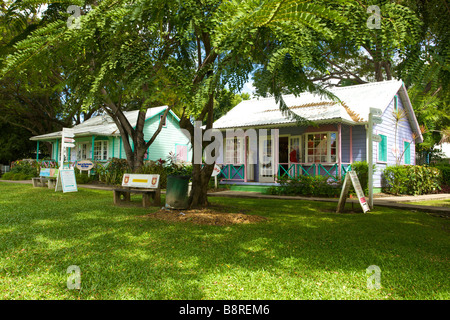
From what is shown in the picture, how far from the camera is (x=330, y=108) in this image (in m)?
13.6

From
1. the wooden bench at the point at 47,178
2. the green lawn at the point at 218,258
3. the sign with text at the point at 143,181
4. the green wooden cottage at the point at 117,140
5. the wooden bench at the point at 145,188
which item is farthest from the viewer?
the green wooden cottage at the point at 117,140

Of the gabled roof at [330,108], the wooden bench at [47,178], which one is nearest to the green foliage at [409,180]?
the gabled roof at [330,108]

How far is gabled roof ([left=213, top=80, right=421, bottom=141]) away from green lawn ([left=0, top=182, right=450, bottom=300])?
662 centimetres

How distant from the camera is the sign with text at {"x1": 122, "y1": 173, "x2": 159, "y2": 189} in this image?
943 centimetres

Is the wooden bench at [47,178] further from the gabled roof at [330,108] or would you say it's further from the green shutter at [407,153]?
the green shutter at [407,153]

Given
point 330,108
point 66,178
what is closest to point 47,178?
point 66,178

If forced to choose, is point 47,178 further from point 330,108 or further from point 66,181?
point 330,108

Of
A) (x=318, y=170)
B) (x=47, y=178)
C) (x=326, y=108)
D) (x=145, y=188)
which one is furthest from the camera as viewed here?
(x=47, y=178)

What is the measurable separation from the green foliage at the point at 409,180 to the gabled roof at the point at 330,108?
114 inches

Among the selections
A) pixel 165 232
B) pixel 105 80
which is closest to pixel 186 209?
pixel 165 232

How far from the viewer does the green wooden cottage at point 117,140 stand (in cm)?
2158

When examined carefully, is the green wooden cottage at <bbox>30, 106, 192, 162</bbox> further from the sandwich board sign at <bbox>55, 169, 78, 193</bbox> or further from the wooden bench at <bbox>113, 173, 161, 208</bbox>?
the wooden bench at <bbox>113, 173, 161, 208</bbox>

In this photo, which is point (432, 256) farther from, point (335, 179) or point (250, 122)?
point (250, 122)

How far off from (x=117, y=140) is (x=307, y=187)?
13921 mm
